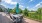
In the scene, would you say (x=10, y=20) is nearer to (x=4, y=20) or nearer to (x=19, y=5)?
(x=4, y=20)

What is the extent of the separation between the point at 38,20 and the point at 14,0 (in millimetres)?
504

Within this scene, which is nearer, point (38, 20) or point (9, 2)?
point (38, 20)

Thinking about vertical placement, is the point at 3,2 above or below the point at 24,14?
above

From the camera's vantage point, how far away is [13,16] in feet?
4.91

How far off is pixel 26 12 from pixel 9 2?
12.9 inches

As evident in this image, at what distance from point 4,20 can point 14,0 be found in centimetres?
37

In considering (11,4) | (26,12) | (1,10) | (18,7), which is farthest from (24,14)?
(1,10)

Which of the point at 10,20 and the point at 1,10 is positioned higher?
the point at 1,10

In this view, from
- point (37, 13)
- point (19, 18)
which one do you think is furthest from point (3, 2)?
point (37, 13)

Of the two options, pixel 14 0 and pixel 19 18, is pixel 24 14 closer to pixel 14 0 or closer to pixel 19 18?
pixel 19 18

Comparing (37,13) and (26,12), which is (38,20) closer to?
(37,13)

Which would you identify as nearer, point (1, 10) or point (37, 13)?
point (37, 13)

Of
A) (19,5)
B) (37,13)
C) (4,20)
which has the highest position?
(19,5)

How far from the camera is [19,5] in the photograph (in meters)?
1.52
